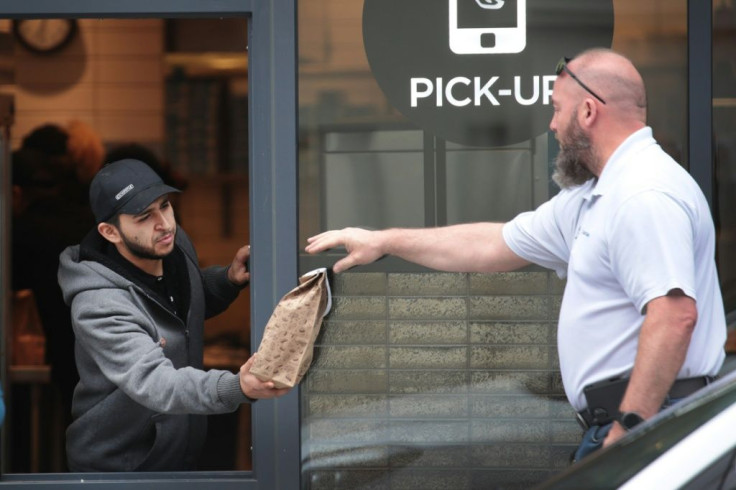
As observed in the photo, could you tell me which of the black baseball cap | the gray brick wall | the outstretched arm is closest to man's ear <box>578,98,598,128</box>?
the outstretched arm

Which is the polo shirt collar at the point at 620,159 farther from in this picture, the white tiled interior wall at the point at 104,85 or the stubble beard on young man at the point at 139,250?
the white tiled interior wall at the point at 104,85

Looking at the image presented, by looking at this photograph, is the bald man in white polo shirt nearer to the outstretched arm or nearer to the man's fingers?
the outstretched arm

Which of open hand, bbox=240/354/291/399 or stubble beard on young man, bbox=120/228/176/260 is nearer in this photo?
open hand, bbox=240/354/291/399

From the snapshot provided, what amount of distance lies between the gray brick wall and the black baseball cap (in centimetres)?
94

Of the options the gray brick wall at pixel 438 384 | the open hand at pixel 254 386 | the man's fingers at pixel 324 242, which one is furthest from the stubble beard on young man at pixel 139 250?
the man's fingers at pixel 324 242

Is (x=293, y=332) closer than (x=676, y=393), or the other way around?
(x=676, y=393)

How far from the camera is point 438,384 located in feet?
18.1

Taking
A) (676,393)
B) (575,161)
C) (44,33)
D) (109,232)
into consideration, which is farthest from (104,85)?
(676,393)

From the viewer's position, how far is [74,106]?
690 cm

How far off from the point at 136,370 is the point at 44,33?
2760 mm

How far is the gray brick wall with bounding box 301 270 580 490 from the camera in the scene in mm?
5492

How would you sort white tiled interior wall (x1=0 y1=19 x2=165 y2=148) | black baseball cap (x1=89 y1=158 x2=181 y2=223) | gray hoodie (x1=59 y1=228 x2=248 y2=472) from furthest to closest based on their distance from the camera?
1. white tiled interior wall (x1=0 y1=19 x2=165 y2=148)
2. black baseball cap (x1=89 y1=158 x2=181 y2=223)
3. gray hoodie (x1=59 y1=228 x2=248 y2=472)

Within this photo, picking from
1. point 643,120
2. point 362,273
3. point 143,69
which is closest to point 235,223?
point 143,69

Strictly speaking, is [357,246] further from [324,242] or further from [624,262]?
[624,262]
